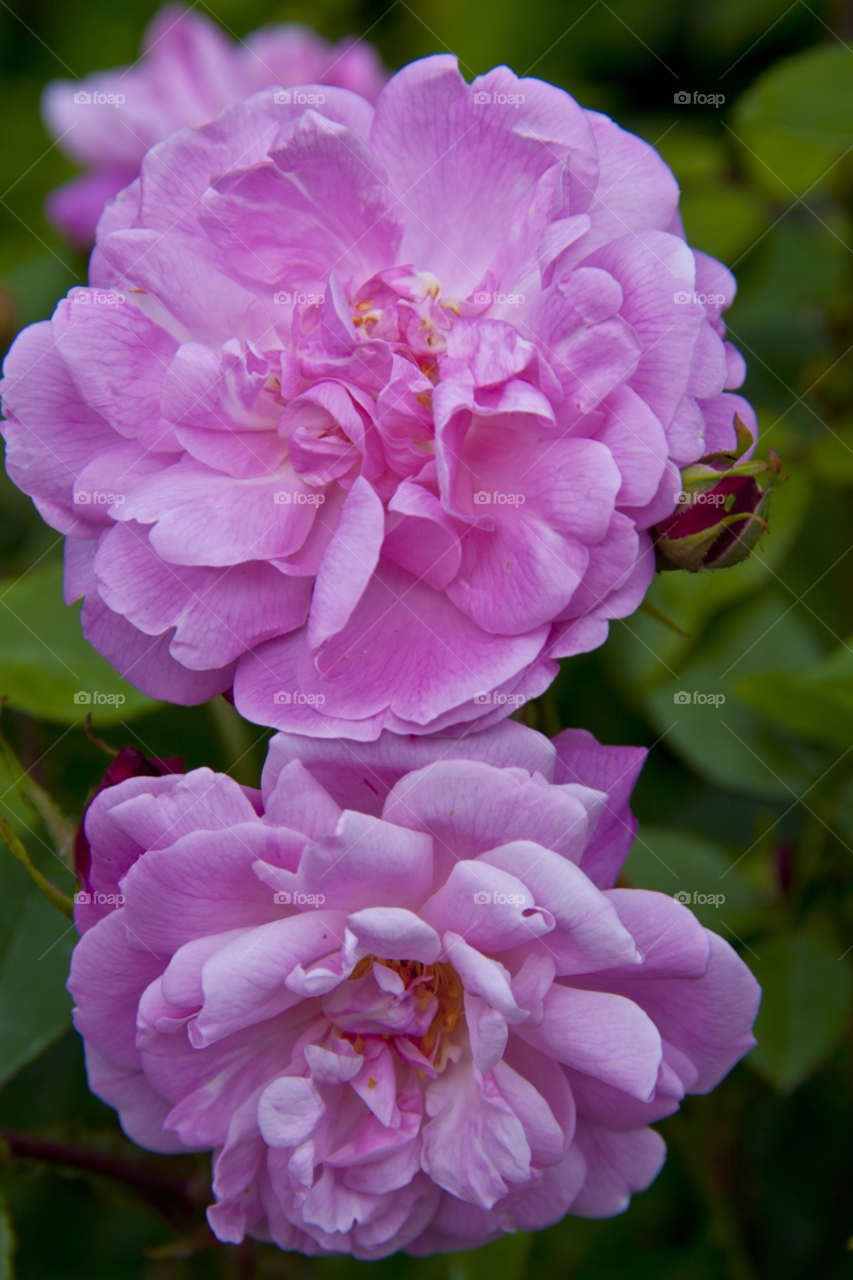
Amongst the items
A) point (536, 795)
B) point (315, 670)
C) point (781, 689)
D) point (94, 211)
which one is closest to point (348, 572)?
point (315, 670)

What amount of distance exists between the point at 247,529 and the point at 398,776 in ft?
0.66

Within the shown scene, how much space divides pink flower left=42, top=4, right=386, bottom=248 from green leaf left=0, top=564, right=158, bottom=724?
0.88 m

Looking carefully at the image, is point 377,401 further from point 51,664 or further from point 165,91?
point 165,91

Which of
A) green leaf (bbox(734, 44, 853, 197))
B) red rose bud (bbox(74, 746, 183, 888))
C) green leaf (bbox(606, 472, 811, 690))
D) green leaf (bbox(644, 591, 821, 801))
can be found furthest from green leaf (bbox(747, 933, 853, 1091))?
green leaf (bbox(734, 44, 853, 197))

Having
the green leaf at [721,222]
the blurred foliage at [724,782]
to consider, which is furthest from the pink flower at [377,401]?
the green leaf at [721,222]

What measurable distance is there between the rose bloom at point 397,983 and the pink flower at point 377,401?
0.07 meters

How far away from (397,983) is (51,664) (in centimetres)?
55

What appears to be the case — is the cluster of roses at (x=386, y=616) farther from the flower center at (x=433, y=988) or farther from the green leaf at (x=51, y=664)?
the green leaf at (x=51, y=664)

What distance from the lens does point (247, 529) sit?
800mm

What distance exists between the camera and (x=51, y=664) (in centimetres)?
116

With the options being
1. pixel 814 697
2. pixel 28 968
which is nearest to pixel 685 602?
pixel 814 697

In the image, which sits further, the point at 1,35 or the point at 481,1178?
the point at 1,35

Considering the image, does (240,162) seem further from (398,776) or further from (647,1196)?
(647,1196)

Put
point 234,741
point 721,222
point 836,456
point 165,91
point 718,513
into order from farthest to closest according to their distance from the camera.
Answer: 1. point 165,91
2. point 721,222
3. point 836,456
4. point 234,741
5. point 718,513
